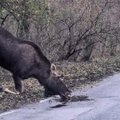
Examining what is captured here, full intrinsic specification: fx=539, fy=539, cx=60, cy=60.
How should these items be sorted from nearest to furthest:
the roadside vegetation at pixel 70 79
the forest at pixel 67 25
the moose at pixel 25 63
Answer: the moose at pixel 25 63 < the roadside vegetation at pixel 70 79 < the forest at pixel 67 25

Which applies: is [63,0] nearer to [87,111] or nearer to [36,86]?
[36,86]

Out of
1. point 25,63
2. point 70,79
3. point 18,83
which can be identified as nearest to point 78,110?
point 18,83

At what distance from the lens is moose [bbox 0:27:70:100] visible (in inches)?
509

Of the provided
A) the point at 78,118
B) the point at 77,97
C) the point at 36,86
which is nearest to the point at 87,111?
the point at 78,118

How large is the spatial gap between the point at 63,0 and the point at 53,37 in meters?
1.63

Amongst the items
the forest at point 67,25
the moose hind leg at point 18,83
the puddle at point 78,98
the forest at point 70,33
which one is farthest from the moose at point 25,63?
the forest at point 67,25

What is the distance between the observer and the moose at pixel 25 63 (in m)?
12.9

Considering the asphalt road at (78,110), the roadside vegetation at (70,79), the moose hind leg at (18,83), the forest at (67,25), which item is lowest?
the asphalt road at (78,110)

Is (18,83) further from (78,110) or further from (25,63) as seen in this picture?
(78,110)

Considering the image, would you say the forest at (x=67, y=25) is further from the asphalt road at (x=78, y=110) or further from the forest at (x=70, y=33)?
the asphalt road at (x=78, y=110)

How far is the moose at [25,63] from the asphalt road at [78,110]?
0.52 m

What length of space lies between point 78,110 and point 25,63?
1.74 m

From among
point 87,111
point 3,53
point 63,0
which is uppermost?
point 63,0

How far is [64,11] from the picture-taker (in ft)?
75.9
